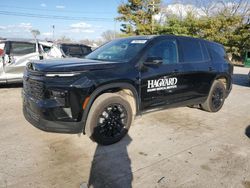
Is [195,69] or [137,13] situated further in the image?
[137,13]

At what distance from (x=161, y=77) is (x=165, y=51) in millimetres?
580

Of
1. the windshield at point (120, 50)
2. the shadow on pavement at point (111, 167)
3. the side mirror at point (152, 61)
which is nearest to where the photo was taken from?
the shadow on pavement at point (111, 167)

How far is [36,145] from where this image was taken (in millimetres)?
3898

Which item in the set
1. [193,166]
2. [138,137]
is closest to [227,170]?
[193,166]

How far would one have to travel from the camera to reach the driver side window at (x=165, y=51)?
14.4 feet

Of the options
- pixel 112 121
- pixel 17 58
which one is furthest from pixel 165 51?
pixel 17 58

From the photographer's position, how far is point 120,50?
4625 millimetres

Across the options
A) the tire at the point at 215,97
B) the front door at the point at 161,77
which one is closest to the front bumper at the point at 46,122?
the front door at the point at 161,77

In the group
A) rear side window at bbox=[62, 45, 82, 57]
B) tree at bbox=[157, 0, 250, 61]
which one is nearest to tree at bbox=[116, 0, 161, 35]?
tree at bbox=[157, 0, 250, 61]

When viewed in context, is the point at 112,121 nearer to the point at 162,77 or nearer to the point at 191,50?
the point at 162,77

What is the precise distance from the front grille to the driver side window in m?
1.91

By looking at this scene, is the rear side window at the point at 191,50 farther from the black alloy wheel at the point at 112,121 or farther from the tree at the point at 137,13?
the tree at the point at 137,13

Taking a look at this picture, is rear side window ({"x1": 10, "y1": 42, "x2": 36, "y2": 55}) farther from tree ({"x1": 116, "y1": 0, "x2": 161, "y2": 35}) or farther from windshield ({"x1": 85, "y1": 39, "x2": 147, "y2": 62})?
tree ({"x1": 116, "y1": 0, "x2": 161, "y2": 35})

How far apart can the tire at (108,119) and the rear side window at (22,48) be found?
5255 millimetres
